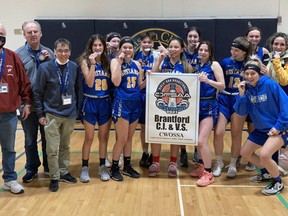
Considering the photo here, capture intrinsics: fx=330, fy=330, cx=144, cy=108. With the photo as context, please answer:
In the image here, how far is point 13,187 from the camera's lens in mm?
3389

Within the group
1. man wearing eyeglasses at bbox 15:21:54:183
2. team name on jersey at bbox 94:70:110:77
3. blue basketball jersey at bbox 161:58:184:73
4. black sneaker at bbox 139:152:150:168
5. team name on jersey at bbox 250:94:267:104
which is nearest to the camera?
team name on jersey at bbox 250:94:267:104

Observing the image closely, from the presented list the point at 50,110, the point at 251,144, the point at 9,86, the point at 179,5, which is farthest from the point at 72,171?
the point at 179,5

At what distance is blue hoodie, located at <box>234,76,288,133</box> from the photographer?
3.21 metres

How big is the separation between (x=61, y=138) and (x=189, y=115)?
1426 mm

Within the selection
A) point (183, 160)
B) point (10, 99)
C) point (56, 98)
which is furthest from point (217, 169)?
point (10, 99)

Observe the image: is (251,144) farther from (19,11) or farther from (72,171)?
(19,11)

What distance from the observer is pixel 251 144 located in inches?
139

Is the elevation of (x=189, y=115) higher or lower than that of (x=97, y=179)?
higher

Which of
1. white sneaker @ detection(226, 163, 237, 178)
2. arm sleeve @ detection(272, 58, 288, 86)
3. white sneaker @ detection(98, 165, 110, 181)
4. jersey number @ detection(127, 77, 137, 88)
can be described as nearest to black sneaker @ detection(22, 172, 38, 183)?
white sneaker @ detection(98, 165, 110, 181)

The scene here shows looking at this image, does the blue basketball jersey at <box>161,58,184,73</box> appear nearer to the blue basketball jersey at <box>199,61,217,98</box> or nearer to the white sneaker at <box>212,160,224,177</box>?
the blue basketball jersey at <box>199,61,217,98</box>

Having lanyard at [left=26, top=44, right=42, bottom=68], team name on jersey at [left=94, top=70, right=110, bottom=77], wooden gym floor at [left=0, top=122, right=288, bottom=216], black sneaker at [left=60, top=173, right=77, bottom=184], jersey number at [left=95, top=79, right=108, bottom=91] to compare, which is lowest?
wooden gym floor at [left=0, top=122, right=288, bottom=216]

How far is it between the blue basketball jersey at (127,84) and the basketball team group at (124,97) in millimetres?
11

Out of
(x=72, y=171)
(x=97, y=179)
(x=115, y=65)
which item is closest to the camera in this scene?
(x=115, y=65)

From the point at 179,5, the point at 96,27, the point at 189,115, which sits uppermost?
the point at 179,5
